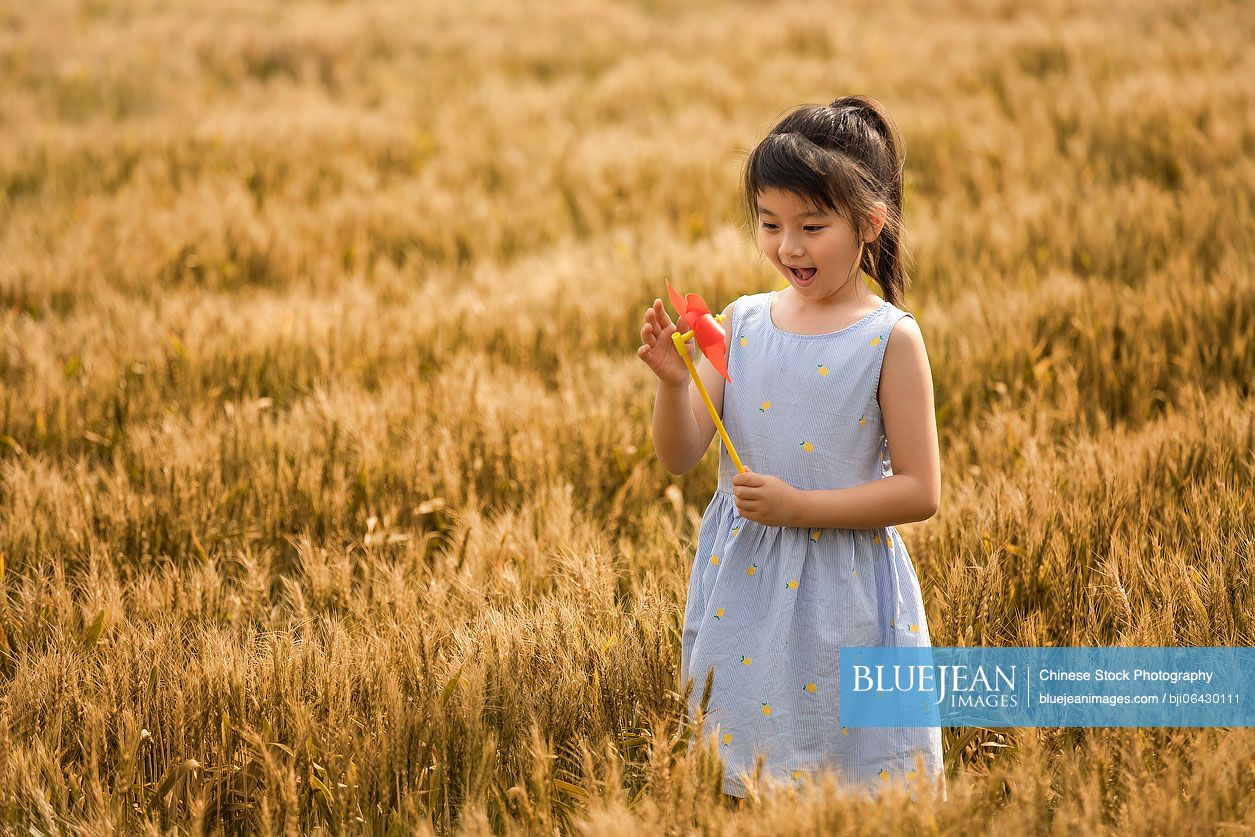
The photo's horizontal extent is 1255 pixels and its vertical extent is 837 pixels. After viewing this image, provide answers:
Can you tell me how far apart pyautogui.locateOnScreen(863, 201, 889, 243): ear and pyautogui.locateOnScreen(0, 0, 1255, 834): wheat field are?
22cm

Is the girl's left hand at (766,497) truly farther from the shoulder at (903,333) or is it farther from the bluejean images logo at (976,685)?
the bluejean images logo at (976,685)

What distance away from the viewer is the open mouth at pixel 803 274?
6.31ft

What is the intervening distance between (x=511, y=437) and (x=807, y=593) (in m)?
1.40

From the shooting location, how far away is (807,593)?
6.33ft

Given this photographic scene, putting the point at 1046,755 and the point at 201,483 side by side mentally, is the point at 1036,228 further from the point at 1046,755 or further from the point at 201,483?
the point at 201,483

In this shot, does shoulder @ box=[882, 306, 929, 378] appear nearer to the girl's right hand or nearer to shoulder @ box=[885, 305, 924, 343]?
shoulder @ box=[885, 305, 924, 343]

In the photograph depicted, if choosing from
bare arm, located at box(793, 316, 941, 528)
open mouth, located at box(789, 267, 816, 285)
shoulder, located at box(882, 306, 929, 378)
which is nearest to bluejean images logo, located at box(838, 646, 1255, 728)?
bare arm, located at box(793, 316, 941, 528)

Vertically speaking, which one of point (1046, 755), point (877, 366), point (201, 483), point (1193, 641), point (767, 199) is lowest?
point (1046, 755)

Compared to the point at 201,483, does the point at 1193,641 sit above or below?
below

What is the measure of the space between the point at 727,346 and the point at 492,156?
4440mm

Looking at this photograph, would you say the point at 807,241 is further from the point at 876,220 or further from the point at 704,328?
the point at 704,328

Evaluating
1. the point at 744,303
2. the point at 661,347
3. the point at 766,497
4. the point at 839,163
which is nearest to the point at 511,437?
the point at 744,303

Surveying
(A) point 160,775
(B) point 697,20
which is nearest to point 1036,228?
(A) point 160,775

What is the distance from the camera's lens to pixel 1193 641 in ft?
6.98
